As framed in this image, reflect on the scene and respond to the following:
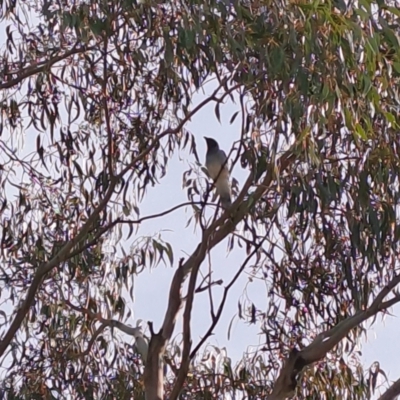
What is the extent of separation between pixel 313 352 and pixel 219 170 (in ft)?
2.96

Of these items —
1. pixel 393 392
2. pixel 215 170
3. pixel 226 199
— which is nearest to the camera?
pixel 393 392

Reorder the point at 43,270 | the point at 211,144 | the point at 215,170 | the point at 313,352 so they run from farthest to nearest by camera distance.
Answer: the point at 211,144, the point at 215,170, the point at 43,270, the point at 313,352

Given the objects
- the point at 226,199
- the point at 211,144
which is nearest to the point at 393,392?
the point at 226,199

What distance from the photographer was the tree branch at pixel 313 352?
393 cm

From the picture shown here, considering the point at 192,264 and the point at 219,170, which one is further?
the point at 219,170

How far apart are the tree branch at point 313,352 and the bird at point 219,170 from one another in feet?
2.07

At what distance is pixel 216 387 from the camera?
4.56 metres

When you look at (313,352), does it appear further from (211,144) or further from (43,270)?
(211,144)

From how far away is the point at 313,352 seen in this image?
3.96 m

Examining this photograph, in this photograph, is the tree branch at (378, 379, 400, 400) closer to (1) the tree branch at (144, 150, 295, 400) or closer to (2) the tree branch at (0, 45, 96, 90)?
(1) the tree branch at (144, 150, 295, 400)

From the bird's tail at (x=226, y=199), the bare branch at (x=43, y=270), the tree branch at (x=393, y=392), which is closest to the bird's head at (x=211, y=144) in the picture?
the bird's tail at (x=226, y=199)

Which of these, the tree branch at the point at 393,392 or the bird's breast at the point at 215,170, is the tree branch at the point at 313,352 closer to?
the tree branch at the point at 393,392

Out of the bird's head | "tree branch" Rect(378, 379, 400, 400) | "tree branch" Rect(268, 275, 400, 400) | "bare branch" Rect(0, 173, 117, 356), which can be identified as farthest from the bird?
"tree branch" Rect(378, 379, 400, 400)

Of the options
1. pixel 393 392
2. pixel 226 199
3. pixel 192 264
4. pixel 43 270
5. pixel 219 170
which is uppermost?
pixel 219 170
